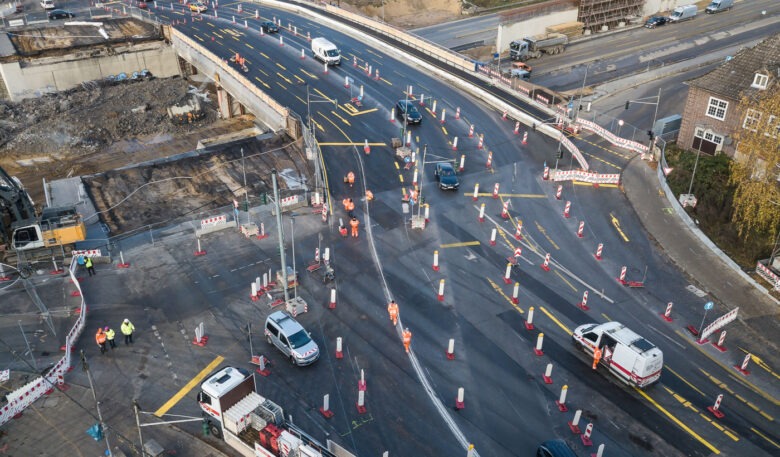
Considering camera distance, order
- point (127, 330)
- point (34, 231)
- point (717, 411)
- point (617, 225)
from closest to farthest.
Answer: point (717, 411), point (127, 330), point (34, 231), point (617, 225)

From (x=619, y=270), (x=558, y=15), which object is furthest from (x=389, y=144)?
(x=558, y=15)

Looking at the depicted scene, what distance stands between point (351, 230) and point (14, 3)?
92.8 meters

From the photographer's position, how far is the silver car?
32156mm

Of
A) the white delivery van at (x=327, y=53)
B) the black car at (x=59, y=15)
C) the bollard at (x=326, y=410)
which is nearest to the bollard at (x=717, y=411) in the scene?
the bollard at (x=326, y=410)

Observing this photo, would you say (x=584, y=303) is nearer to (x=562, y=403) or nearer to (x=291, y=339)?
(x=562, y=403)

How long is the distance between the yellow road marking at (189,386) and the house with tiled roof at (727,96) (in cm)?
4034

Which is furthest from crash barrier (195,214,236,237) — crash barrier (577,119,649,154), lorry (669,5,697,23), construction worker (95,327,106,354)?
lorry (669,5,697,23)

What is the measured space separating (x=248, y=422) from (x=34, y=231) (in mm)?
24031

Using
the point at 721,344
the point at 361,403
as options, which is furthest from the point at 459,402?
the point at 721,344

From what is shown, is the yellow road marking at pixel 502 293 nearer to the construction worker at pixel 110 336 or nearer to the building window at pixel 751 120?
the building window at pixel 751 120

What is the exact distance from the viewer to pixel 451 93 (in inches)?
2623

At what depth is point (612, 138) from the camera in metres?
58.4

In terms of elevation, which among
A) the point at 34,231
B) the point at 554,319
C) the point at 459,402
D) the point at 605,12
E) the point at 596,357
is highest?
the point at 605,12

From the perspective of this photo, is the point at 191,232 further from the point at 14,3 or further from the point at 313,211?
the point at 14,3
